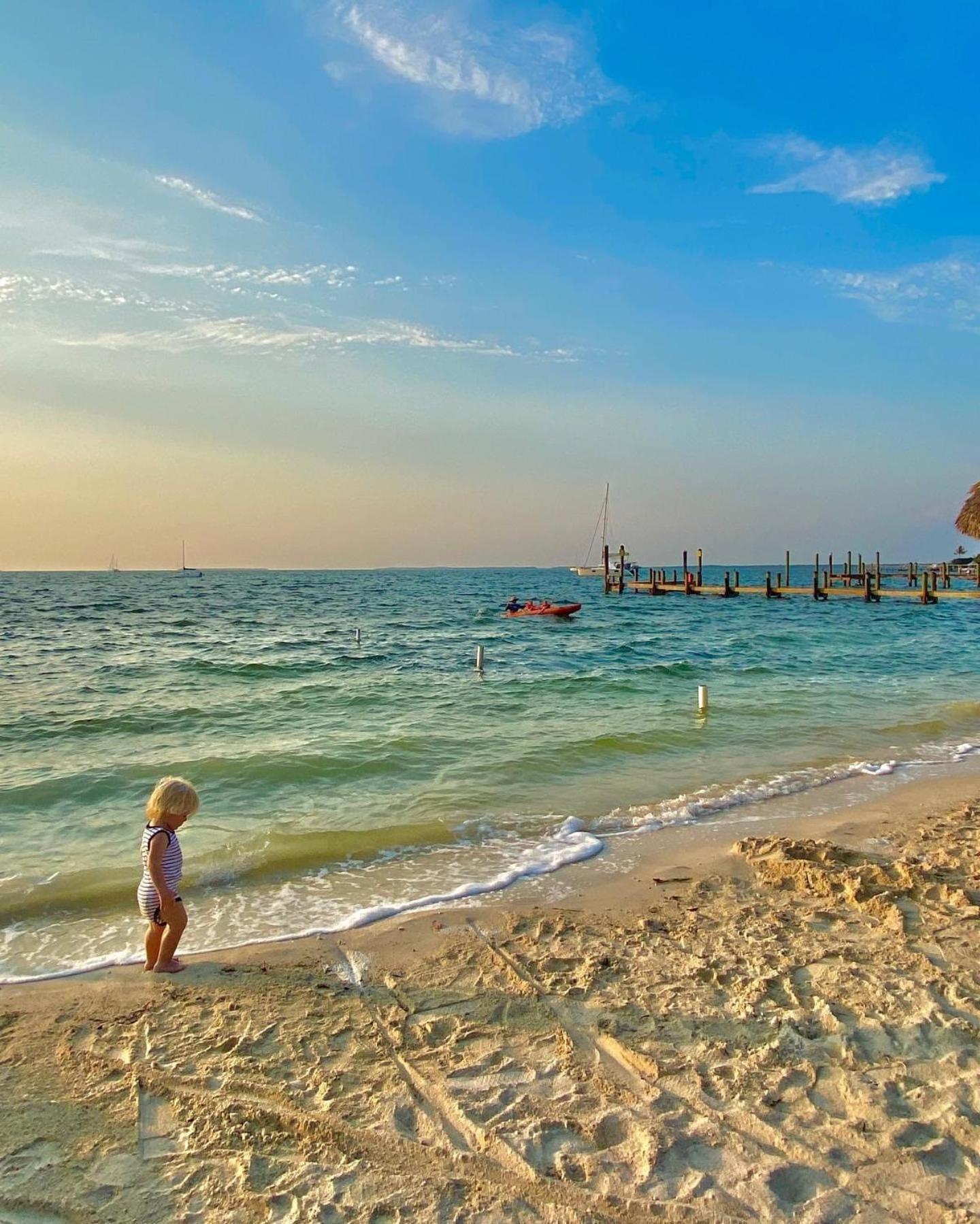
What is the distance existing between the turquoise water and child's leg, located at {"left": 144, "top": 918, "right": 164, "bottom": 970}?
0.49 metres

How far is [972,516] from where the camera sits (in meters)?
22.5

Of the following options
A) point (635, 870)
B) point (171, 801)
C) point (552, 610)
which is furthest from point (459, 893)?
point (552, 610)

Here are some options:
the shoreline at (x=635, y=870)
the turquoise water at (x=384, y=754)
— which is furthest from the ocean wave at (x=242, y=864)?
the shoreline at (x=635, y=870)

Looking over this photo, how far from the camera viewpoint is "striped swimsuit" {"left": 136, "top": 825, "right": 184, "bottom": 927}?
5.09 m

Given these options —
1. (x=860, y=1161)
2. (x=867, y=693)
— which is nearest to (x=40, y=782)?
(x=860, y=1161)

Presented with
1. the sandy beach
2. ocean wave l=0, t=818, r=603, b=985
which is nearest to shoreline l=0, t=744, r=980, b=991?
ocean wave l=0, t=818, r=603, b=985

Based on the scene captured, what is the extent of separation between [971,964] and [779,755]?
7352mm

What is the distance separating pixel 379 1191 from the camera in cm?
315

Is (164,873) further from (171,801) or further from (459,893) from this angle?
(459,893)

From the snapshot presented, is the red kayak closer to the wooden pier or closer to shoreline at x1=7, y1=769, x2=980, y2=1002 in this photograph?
the wooden pier

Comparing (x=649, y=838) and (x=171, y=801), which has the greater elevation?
(x=171, y=801)

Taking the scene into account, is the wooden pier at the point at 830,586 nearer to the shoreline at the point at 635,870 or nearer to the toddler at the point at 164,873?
the shoreline at the point at 635,870

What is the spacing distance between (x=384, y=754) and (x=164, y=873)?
22.6ft

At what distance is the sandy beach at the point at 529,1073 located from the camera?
3.14m
